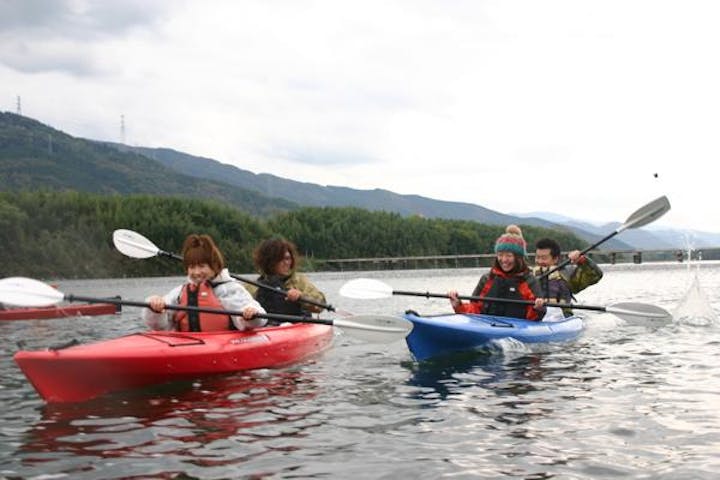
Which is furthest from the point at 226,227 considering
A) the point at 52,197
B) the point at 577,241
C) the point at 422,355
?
the point at 422,355

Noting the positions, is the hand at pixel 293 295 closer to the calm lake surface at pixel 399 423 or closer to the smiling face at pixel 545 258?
the calm lake surface at pixel 399 423

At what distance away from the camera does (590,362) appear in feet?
29.0

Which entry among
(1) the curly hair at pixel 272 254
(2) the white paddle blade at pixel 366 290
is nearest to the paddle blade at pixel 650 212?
(2) the white paddle blade at pixel 366 290

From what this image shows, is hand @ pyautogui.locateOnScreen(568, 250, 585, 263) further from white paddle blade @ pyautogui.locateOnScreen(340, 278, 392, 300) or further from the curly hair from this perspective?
the curly hair

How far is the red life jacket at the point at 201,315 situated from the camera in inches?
301

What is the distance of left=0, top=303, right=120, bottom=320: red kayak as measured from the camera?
16.9 meters

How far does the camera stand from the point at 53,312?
17.4 m

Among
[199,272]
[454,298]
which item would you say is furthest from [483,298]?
[199,272]

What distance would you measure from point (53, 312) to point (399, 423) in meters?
13.6

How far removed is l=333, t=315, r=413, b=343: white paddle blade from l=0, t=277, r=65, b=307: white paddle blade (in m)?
2.74

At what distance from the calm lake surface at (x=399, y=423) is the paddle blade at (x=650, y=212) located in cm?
306

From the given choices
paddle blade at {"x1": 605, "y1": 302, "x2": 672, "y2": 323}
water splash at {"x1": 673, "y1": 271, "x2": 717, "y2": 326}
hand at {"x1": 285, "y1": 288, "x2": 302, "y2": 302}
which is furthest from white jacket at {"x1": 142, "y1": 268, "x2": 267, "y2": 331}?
water splash at {"x1": 673, "y1": 271, "x2": 717, "y2": 326}

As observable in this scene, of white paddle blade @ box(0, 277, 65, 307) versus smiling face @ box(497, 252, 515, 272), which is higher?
smiling face @ box(497, 252, 515, 272)

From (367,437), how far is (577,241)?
114m
